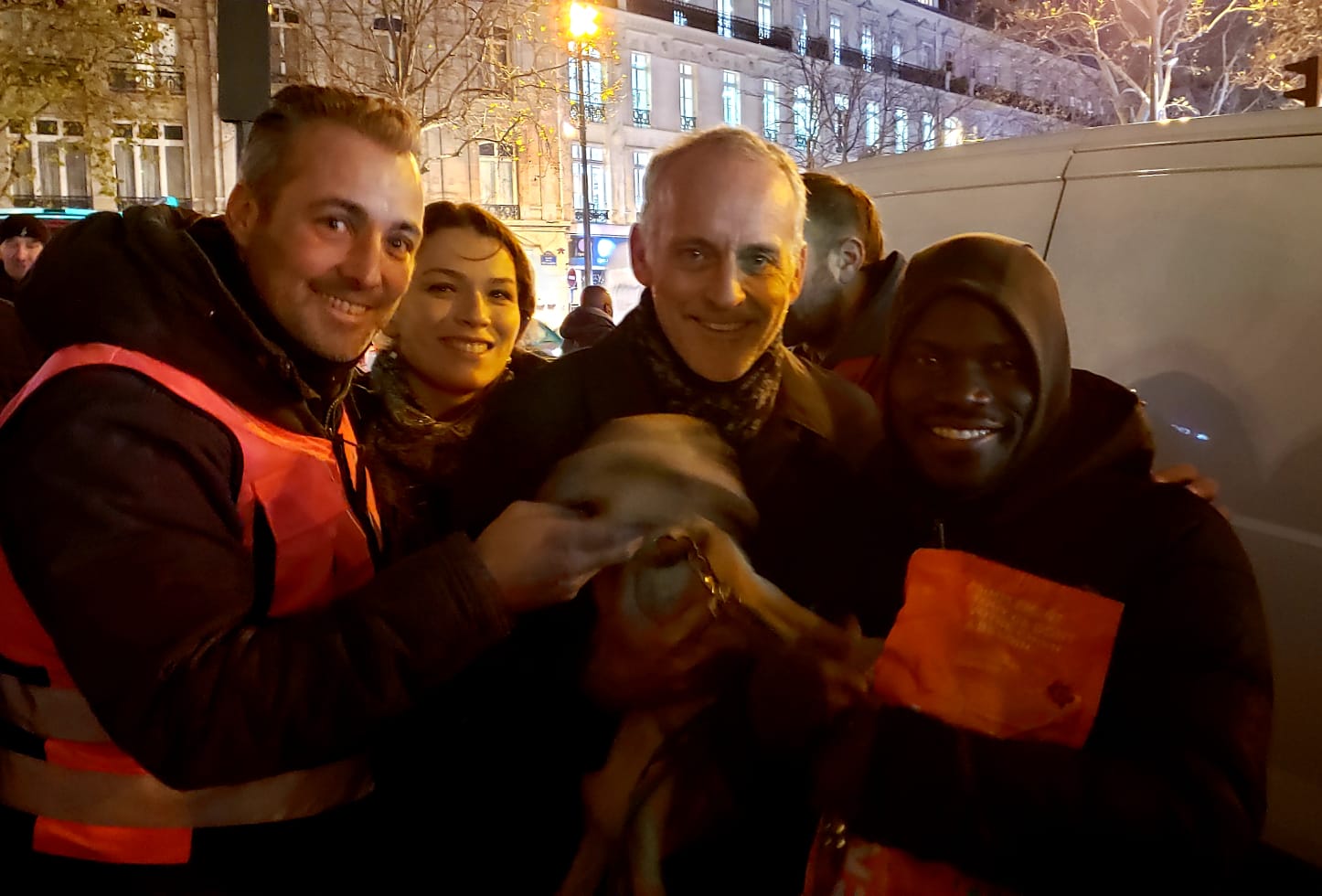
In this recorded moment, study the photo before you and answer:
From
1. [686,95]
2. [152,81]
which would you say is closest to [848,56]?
[686,95]

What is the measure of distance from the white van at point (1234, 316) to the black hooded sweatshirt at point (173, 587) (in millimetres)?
2060

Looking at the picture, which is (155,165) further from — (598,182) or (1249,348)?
(1249,348)

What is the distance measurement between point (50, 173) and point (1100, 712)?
27264 millimetres

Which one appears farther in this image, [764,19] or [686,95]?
[764,19]

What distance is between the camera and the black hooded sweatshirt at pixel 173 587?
1138 millimetres

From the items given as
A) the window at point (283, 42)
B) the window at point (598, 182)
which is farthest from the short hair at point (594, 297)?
the window at point (598, 182)

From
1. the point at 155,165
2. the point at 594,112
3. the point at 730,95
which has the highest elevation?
the point at 730,95

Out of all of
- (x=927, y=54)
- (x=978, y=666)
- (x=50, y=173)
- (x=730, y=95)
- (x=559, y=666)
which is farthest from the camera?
(x=927, y=54)

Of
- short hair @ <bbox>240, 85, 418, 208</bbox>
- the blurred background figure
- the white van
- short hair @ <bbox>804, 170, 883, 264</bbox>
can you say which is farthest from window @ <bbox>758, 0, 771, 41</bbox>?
short hair @ <bbox>240, 85, 418, 208</bbox>

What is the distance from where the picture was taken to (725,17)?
102ft

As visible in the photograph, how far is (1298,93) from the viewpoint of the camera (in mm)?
3611

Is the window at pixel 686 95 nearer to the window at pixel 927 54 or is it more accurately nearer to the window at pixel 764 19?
the window at pixel 764 19

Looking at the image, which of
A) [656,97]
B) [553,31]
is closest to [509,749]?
[553,31]

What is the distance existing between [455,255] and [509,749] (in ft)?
4.26
